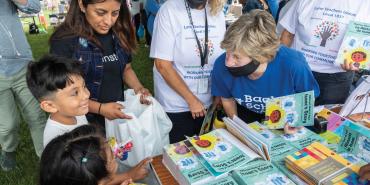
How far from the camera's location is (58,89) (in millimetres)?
1590

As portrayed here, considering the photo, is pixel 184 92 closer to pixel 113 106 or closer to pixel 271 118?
pixel 113 106

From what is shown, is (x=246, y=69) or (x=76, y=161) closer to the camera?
(x=76, y=161)

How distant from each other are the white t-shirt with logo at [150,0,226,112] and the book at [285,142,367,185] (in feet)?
2.68

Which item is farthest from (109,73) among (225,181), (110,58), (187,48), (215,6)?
(225,181)

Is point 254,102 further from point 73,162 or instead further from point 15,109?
point 15,109

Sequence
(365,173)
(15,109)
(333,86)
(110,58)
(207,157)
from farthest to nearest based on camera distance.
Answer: (15,109) → (333,86) → (110,58) → (207,157) → (365,173)

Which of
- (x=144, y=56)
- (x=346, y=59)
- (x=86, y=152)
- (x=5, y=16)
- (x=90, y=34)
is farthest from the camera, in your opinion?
(x=144, y=56)

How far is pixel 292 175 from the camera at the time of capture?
4.17 feet

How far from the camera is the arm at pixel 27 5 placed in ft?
7.04

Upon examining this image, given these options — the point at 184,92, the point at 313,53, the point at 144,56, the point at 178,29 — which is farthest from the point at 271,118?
the point at 144,56

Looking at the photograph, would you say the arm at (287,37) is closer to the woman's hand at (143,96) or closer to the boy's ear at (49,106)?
the woman's hand at (143,96)

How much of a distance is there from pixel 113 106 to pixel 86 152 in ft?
1.58

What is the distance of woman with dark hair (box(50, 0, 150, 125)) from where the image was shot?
5.36ft

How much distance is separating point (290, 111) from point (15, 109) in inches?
79.9
